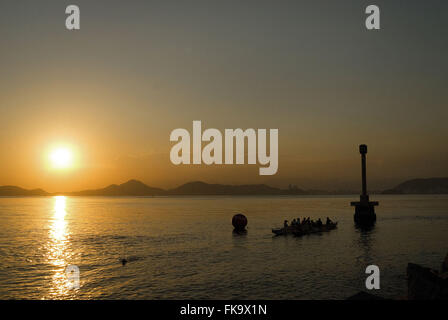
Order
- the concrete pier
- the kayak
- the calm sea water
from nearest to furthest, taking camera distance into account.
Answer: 1. the calm sea water
2. the kayak
3. the concrete pier

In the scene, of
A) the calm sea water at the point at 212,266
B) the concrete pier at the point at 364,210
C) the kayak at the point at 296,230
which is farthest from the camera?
the concrete pier at the point at 364,210

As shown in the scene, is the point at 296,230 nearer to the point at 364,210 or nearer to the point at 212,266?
the point at 212,266

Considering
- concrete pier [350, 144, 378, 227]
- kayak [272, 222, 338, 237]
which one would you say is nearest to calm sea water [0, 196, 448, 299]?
kayak [272, 222, 338, 237]

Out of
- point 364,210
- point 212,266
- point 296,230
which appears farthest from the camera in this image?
point 364,210

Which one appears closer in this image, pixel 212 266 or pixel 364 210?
pixel 212 266

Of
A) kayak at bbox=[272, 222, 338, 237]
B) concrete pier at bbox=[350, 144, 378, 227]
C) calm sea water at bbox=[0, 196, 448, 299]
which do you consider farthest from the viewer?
concrete pier at bbox=[350, 144, 378, 227]

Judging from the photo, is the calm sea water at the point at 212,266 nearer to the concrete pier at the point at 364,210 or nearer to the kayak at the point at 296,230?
the kayak at the point at 296,230

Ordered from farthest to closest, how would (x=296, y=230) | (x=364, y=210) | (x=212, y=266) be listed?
(x=364, y=210) < (x=296, y=230) < (x=212, y=266)

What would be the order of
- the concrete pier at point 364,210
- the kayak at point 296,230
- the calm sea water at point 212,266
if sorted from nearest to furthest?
the calm sea water at point 212,266
the kayak at point 296,230
the concrete pier at point 364,210

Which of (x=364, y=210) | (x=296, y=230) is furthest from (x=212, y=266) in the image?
(x=364, y=210)

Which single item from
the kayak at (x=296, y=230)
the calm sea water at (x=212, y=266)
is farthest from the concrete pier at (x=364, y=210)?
the calm sea water at (x=212, y=266)

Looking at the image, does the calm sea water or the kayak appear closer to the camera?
the calm sea water

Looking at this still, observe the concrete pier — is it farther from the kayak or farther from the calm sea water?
the calm sea water
